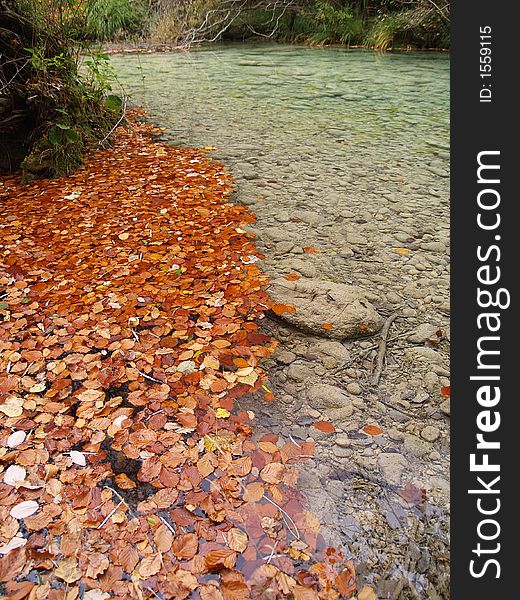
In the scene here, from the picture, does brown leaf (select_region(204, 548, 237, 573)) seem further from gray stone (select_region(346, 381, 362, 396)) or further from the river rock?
the river rock

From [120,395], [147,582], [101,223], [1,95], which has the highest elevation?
[1,95]

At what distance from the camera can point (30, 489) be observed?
1.71 m

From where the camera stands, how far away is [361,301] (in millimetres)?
2525

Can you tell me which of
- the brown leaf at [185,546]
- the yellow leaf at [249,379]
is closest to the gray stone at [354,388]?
the yellow leaf at [249,379]

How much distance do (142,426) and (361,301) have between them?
1.23 m

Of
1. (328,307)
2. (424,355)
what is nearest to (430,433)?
(424,355)

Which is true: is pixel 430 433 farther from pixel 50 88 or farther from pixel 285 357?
pixel 50 88

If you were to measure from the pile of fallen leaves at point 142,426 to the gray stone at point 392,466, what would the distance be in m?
0.26

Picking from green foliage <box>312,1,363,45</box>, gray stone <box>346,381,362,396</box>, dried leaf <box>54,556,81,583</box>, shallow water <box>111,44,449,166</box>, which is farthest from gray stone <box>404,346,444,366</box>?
green foliage <box>312,1,363,45</box>

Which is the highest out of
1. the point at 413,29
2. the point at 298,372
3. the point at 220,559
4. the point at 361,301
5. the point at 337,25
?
the point at 337,25

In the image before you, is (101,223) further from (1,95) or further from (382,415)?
(382,415)

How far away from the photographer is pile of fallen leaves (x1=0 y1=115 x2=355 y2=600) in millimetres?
1479

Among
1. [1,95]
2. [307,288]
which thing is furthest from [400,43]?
[307,288]

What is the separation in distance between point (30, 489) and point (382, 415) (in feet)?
4.26
